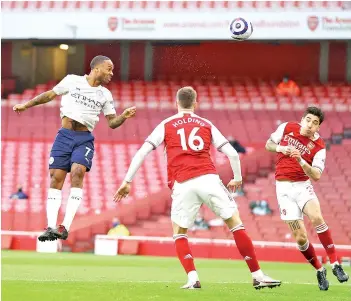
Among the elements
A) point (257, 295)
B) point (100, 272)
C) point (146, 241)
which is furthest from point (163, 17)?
point (257, 295)

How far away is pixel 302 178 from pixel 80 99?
262cm

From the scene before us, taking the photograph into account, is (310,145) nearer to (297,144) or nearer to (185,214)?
(297,144)

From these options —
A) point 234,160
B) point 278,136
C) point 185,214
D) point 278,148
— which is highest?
point 278,136

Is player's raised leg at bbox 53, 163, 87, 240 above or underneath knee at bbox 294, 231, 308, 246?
above

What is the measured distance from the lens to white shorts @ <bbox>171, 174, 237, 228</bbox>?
937cm

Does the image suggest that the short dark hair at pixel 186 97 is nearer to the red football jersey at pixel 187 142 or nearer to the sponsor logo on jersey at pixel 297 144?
the red football jersey at pixel 187 142

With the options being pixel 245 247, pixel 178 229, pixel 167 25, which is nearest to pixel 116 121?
pixel 178 229

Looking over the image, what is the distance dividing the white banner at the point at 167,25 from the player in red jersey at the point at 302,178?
60.0 ft

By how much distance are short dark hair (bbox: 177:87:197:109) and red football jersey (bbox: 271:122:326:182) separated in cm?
175

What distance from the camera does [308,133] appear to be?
10820mm

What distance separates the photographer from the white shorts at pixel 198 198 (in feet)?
30.7

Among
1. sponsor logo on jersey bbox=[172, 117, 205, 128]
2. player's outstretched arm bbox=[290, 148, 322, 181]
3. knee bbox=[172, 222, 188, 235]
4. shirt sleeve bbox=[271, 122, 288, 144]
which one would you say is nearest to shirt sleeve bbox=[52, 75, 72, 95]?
sponsor logo on jersey bbox=[172, 117, 205, 128]

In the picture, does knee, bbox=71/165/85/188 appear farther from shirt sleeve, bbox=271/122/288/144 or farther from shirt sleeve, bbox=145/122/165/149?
shirt sleeve, bbox=271/122/288/144

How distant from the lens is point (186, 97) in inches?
370
